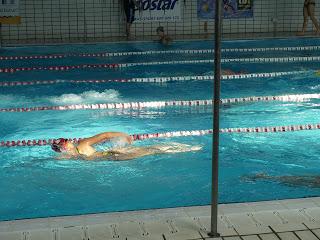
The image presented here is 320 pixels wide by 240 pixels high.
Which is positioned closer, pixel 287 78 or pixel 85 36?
pixel 287 78

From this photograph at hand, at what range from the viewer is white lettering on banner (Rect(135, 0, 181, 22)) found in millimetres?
15125

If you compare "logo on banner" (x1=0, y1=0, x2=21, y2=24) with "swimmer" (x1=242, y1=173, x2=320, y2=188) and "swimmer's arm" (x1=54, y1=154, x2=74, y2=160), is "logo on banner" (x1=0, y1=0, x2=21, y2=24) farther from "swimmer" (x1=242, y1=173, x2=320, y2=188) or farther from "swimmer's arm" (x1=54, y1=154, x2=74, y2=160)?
"swimmer" (x1=242, y1=173, x2=320, y2=188)

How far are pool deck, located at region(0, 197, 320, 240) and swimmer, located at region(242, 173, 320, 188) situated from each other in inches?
47.7

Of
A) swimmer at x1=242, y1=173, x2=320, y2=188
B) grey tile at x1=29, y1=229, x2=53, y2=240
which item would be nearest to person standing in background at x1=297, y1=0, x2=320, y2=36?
swimmer at x1=242, y1=173, x2=320, y2=188

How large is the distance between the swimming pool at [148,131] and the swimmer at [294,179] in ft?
0.26

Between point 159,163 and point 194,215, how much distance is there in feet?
6.87

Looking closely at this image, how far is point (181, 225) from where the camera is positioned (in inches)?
124

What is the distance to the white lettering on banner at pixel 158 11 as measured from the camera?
15.1 m

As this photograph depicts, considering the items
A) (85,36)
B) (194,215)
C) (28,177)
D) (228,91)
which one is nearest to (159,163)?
(28,177)

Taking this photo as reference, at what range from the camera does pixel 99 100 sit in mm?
8148

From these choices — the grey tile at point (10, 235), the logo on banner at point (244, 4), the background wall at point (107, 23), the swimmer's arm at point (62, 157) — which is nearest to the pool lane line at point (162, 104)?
the swimmer's arm at point (62, 157)

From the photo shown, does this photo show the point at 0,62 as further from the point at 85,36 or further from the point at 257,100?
the point at 257,100

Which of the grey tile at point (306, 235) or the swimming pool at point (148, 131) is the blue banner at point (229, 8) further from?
the grey tile at point (306, 235)

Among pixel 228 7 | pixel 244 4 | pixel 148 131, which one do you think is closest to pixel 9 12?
pixel 228 7
